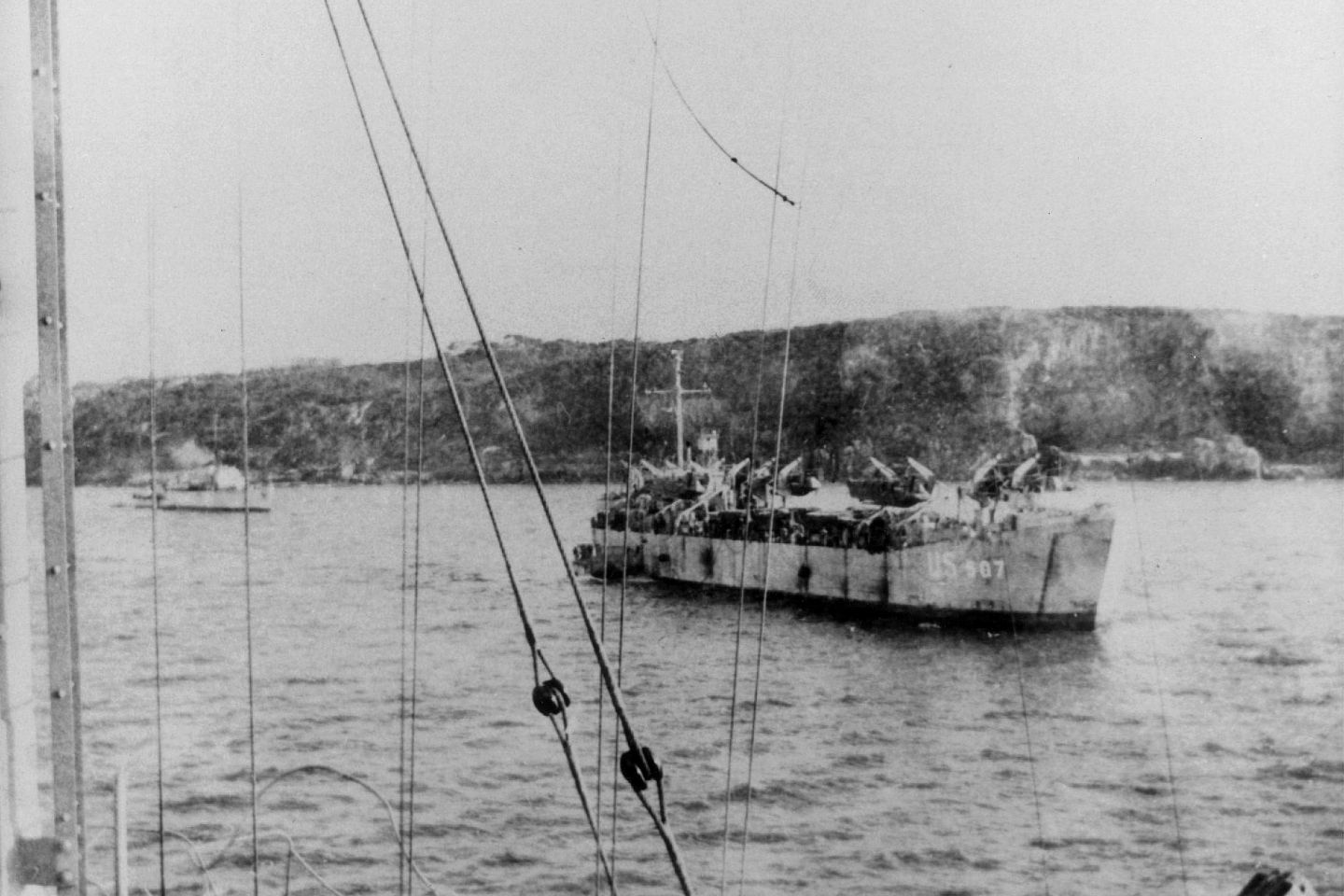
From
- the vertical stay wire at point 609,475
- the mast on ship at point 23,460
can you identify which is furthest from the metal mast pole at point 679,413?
the mast on ship at point 23,460

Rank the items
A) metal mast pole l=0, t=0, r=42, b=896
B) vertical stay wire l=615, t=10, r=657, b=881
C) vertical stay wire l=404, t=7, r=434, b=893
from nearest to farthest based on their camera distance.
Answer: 1. metal mast pole l=0, t=0, r=42, b=896
2. vertical stay wire l=615, t=10, r=657, b=881
3. vertical stay wire l=404, t=7, r=434, b=893

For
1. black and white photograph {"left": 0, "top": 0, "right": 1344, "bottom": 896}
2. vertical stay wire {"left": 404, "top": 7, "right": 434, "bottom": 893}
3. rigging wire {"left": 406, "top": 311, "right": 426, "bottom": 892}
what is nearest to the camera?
black and white photograph {"left": 0, "top": 0, "right": 1344, "bottom": 896}

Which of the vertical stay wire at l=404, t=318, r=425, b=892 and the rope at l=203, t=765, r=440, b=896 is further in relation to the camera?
the rope at l=203, t=765, r=440, b=896

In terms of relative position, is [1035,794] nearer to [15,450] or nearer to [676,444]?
[676,444]

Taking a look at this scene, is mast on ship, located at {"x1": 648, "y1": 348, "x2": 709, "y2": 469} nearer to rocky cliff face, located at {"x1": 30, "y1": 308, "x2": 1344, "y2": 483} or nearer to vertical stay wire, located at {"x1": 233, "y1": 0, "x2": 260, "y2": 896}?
rocky cliff face, located at {"x1": 30, "y1": 308, "x2": 1344, "y2": 483}

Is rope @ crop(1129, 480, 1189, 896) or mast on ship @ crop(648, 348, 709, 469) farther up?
mast on ship @ crop(648, 348, 709, 469)

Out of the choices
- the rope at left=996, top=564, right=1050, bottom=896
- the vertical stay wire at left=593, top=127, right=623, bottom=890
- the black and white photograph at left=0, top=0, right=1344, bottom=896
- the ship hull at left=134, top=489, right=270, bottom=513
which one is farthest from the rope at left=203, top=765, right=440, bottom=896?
the rope at left=996, top=564, right=1050, bottom=896
